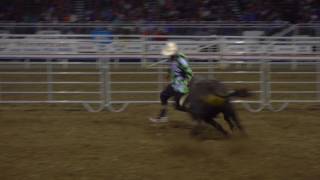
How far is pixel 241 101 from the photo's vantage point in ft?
35.2

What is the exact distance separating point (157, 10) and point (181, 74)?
51.8ft

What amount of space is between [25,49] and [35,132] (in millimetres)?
9843

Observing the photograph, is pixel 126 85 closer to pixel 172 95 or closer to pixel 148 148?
pixel 172 95

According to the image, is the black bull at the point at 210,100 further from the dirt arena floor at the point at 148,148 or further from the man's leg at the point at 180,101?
the man's leg at the point at 180,101

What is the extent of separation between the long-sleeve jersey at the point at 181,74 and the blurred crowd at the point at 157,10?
49.5ft

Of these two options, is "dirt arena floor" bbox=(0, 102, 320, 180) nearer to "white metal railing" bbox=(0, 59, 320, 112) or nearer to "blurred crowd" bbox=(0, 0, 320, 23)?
"white metal railing" bbox=(0, 59, 320, 112)

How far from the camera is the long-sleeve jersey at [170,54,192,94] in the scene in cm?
804

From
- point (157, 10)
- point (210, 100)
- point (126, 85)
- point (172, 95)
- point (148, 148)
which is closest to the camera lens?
point (148, 148)

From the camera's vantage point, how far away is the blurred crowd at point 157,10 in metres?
23.3

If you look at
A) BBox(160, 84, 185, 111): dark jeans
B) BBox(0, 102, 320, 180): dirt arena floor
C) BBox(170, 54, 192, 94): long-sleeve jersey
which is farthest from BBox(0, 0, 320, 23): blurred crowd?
BBox(170, 54, 192, 94): long-sleeve jersey

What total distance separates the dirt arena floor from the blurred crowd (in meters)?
13.8

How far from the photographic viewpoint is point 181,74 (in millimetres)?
8141

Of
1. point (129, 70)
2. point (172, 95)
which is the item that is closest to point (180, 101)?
point (172, 95)

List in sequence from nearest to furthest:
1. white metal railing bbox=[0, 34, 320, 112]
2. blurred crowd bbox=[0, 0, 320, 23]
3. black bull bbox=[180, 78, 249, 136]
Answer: black bull bbox=[180, 78, 249, 136]
white metal railing bbox=[0, 34, 320, 112]
blurred crowd bbox=[0, 0, 320, 23]
